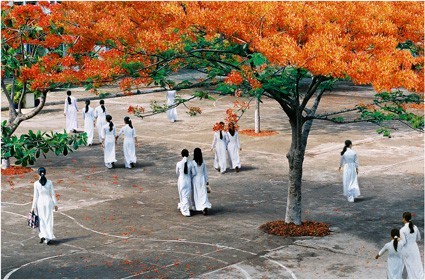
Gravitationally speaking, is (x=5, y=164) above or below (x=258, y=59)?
below

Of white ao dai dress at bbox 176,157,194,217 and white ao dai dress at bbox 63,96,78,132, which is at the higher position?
white ao dai dress at bbox 63,96,78,132

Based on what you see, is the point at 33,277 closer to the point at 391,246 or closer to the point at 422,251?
the point at 391,246

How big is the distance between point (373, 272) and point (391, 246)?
126 cm

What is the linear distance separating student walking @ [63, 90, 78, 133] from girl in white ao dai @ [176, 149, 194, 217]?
12.3 m

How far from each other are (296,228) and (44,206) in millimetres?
5244

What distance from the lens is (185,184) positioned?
824 inches

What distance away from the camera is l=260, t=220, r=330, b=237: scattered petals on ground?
18.9m

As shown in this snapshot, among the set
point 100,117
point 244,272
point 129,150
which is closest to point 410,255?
point 244,272

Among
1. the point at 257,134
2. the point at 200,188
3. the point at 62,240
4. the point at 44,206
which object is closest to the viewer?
the point at 44,206

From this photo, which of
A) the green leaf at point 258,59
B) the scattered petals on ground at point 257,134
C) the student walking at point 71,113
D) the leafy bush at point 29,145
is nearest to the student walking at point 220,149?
the scattered petals on ground at point 257,134

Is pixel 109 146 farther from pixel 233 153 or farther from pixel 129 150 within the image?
pixel 233 153

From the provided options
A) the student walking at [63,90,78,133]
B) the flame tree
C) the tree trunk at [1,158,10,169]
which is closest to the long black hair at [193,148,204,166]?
the flame tree

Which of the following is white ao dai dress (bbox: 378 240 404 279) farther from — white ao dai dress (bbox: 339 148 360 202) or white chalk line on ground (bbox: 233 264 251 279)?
white ao dai dress (bbox: 339 148 360 202)

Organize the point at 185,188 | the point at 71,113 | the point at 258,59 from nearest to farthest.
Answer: the point at 258,59, the point at 185,188, the point at 71,113
